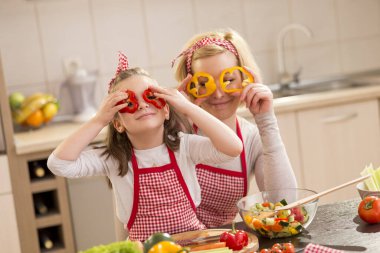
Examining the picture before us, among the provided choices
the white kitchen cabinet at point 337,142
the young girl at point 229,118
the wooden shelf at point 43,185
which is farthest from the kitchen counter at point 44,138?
the young girl at point 229,118

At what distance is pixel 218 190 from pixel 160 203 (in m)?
0.25

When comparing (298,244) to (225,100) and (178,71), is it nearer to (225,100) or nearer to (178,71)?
(225,100)

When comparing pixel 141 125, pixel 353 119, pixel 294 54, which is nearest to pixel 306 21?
pixel 294 54

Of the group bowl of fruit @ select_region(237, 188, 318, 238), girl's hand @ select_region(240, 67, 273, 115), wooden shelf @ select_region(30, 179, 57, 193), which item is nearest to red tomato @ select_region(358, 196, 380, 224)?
bowl of fruit @ select_region(237, 188, 318, 238)

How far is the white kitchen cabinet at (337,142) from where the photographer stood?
11.1ft

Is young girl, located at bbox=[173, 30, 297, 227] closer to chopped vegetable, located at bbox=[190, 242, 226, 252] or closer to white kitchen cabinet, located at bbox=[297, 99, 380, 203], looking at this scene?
chopped vegetable, located at bbox=[190, 242, 226, 252]

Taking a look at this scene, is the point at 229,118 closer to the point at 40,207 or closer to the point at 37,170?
the point at 37,170

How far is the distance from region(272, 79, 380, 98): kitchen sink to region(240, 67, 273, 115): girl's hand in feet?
6.30

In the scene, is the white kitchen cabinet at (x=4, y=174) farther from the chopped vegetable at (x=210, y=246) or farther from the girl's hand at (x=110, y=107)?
the chopped vegetable at (x=210, y=246)

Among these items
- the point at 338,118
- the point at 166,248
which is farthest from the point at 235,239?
the point at 338,118

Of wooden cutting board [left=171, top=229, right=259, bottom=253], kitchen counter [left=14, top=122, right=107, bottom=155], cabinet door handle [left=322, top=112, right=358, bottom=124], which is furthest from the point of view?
cabinet door handle [left=322, top=112, right=358, bottom=124]

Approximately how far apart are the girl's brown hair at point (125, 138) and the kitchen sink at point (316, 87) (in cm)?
195

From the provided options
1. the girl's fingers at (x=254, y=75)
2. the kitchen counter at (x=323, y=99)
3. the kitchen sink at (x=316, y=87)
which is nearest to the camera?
the girl's fingers at (x=254, y=75)

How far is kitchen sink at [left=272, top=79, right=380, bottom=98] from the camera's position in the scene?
3781 millimetres
